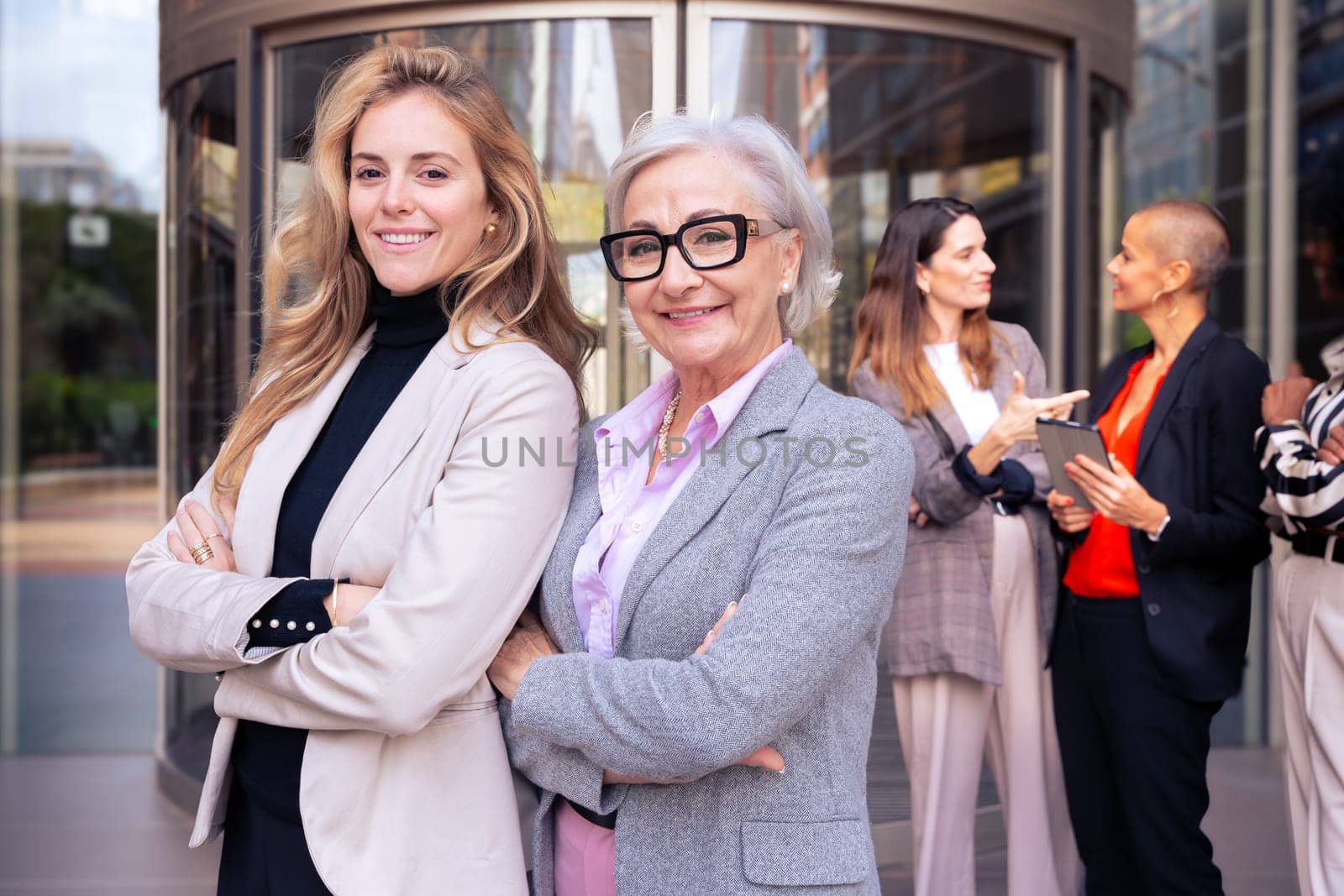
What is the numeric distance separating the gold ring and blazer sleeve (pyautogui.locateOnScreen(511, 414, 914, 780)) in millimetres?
575

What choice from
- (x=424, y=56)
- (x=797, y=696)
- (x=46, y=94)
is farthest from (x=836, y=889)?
(x=46, y=94)

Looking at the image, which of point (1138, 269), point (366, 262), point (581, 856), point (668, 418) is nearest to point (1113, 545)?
point (1138, 269)

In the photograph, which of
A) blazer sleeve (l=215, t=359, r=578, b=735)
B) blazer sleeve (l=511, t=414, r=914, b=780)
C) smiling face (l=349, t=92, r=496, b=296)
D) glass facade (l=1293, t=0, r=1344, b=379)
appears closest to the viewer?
blazer sleeve (l=511, t=414, r=914, b=780)

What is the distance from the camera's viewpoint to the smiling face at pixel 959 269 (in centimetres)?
311

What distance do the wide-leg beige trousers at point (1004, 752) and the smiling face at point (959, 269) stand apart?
58 cm

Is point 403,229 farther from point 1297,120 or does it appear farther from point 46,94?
point 1297,120

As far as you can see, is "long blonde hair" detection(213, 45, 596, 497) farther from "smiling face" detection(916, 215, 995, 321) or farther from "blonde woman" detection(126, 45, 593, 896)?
"smiling face" detection(916, 215, 995, 321)

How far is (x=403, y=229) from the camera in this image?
1764 mm

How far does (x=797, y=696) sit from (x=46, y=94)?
17.5 feet

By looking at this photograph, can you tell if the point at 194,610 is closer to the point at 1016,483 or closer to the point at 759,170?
the point at 759,170

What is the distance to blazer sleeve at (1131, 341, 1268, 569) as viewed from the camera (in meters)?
2.68

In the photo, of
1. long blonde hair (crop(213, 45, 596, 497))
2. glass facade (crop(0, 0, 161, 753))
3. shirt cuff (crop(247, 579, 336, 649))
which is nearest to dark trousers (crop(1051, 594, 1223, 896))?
long blonde hair (crop(213, 45, 596, 497))

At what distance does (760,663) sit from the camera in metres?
1.42

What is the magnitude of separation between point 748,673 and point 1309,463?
1.62m
